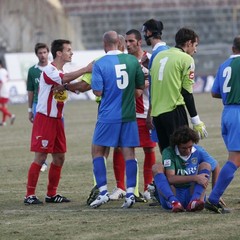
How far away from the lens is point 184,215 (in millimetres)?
10336

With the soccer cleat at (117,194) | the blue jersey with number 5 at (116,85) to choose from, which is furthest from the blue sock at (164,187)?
the soccer cleat at (117,194)

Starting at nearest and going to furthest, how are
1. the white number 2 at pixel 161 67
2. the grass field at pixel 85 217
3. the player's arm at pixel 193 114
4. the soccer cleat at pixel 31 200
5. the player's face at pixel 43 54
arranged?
Result: the grass field at pixel 85 217 → the player's arm at pixel 193 114 → the white number 2 at pixel 161 67 → the soccer cleat at pixel 31 200 → the player's face at pixel 43 54

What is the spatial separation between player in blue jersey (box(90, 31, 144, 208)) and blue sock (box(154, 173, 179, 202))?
57 centimetres

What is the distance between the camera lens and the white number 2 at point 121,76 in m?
11.3

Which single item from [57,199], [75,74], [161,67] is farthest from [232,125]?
[57,199]

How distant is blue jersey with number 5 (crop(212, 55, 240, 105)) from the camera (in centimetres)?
1054

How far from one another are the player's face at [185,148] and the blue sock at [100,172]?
108cm

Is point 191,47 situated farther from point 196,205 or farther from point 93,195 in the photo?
point 93,195

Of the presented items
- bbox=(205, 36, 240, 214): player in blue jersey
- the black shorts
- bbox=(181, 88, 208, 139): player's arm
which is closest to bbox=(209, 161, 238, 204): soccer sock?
bbox=(205, 36, 240, 214): player in blue jersey

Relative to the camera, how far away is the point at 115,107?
11.4 meters

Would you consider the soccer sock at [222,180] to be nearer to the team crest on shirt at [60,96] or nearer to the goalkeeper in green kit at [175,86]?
the goalkeeper in green kit at [175,86]

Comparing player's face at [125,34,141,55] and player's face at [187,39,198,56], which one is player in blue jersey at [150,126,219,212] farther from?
player's face at [125,34,141,55]

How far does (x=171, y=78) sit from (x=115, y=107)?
75 centimetres

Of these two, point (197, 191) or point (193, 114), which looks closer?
point (197, 191)
